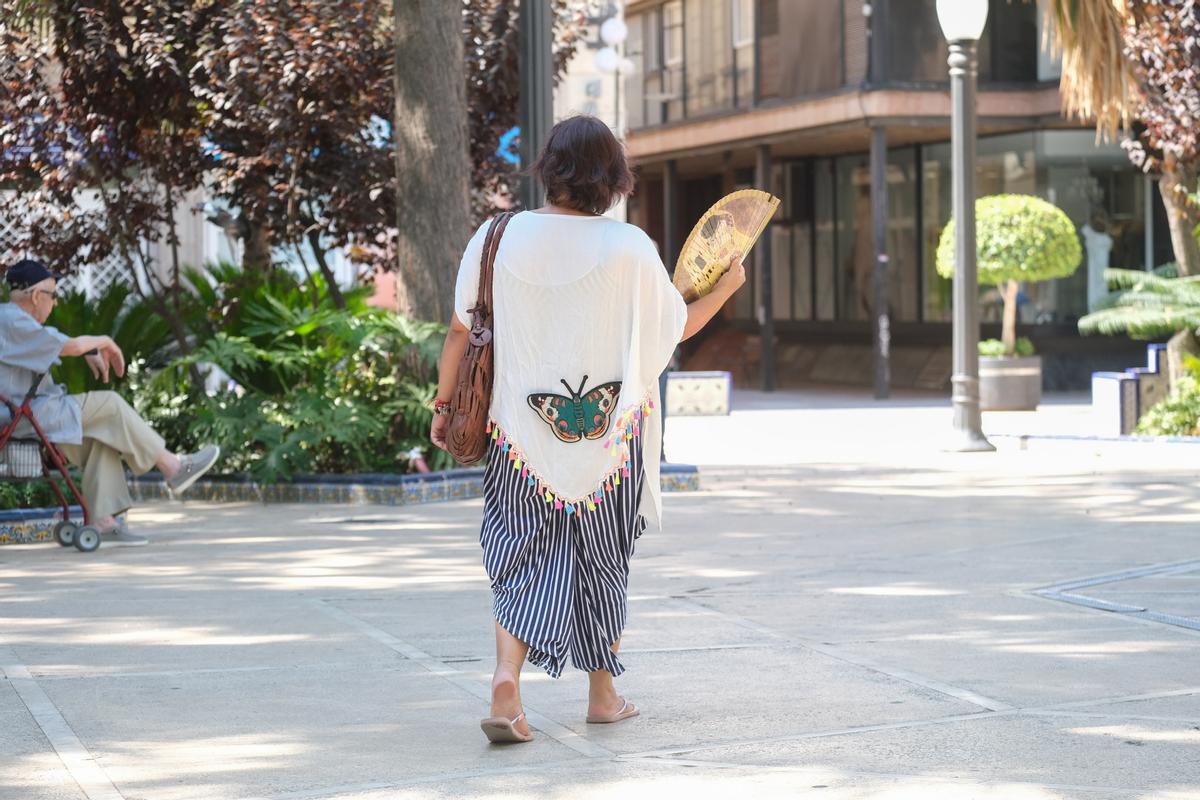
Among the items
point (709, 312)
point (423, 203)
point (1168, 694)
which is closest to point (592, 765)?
point (709, 312)

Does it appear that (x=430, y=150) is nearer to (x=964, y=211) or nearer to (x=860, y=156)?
(x=964, y=211)

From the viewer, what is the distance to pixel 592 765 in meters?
4.61

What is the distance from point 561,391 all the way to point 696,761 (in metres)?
1.07

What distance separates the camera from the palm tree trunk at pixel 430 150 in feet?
37.2

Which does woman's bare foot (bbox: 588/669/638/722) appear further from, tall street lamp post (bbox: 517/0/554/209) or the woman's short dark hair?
tall street lamp post (bbox: 517/0/554/209)

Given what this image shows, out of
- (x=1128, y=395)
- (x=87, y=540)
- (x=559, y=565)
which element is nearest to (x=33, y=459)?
(x=87, y=540)

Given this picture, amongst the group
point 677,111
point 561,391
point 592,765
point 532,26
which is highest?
point 677,111

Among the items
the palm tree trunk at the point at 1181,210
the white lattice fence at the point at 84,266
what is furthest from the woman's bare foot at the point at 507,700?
the palm tree trunk at the point at 1181,210

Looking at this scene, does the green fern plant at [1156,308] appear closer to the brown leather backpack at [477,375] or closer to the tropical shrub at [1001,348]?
the tropical shrub at [1001,348]

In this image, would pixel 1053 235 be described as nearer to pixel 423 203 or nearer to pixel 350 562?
pixel 423 203

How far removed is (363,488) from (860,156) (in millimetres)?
18639

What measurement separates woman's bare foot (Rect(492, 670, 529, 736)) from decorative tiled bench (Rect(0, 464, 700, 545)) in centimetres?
600

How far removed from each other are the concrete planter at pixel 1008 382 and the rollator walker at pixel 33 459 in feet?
45.4

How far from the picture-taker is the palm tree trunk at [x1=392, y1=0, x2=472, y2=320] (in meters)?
11.3
